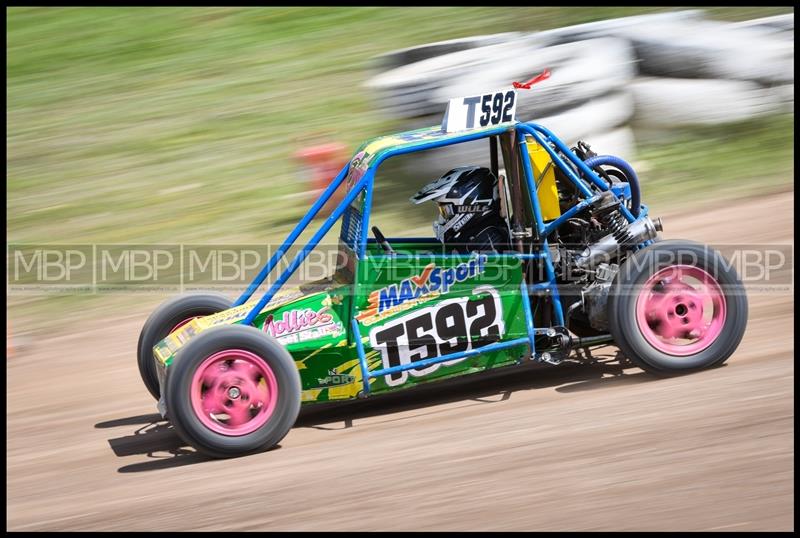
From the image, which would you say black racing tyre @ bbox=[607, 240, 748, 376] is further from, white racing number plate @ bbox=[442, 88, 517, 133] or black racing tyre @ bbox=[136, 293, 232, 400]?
black racing tyre @ bbox=[136, 293, 232, 400]

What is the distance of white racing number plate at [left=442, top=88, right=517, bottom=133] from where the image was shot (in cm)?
559

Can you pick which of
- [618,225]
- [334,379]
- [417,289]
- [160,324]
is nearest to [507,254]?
[417,289]

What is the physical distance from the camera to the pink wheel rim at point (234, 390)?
205 inches

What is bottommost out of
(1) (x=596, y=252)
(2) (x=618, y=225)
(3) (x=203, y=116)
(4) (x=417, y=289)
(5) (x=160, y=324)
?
(5) (x=160, y=324)

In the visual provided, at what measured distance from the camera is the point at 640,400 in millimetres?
5438

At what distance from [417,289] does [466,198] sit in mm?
657

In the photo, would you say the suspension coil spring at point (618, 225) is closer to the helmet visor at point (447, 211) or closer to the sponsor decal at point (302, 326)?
the helmet visor at point (447, 211)

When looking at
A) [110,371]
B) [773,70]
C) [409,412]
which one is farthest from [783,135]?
[110,371]

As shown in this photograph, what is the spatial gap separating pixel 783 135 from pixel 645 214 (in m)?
5.18

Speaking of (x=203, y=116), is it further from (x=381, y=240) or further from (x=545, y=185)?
(x=545, y=185)

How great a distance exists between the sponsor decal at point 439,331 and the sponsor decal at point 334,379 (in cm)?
22

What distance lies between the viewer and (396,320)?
5.54 metres

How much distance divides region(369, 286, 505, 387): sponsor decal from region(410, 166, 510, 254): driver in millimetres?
362

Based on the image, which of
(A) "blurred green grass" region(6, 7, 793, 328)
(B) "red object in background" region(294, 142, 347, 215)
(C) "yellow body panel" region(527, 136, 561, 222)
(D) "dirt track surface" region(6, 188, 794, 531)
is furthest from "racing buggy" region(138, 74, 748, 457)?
(B) "red object in background" region(294, 142, 347, 215)
